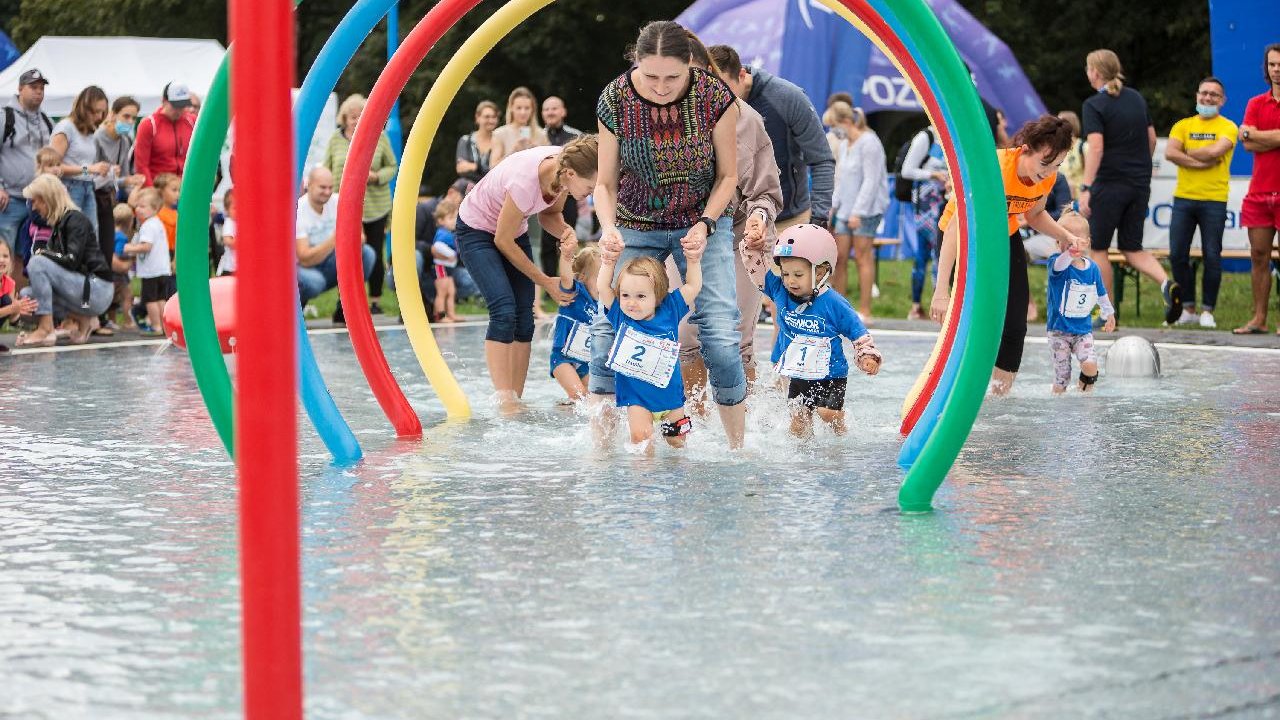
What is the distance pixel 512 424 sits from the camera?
8.05 metres

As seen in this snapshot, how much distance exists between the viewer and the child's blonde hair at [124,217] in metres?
14.7

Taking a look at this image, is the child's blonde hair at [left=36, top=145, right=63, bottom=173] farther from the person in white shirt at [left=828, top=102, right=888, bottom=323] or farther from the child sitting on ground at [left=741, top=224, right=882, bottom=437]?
the child sitting on ground at [left=741, top=224, right=882, bottom=437]

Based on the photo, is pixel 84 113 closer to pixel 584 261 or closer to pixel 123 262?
pixel 123 262

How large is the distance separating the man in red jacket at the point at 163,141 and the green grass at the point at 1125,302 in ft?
6.96

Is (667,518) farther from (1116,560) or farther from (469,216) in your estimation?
(469,216)

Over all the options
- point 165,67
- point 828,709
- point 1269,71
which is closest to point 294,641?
point 828,709

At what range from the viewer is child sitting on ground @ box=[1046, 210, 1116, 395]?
9.23m

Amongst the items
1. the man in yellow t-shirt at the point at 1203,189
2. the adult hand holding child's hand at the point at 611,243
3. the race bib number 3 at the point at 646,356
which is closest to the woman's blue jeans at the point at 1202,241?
the man in yellow t-shirt at the point at 1203,189

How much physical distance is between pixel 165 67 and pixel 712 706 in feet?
72.7

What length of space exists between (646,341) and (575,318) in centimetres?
186

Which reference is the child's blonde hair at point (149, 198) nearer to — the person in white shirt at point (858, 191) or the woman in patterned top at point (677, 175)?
the person in white shirt at point (858, 191)

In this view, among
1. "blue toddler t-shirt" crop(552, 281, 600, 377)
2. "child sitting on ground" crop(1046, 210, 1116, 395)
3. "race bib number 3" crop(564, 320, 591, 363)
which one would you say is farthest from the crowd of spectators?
"race bib number 3" crop(564, 320, 591, 363)

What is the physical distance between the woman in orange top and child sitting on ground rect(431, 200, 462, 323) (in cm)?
629

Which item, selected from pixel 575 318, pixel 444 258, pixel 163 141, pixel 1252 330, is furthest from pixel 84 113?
pixel 1252 330
